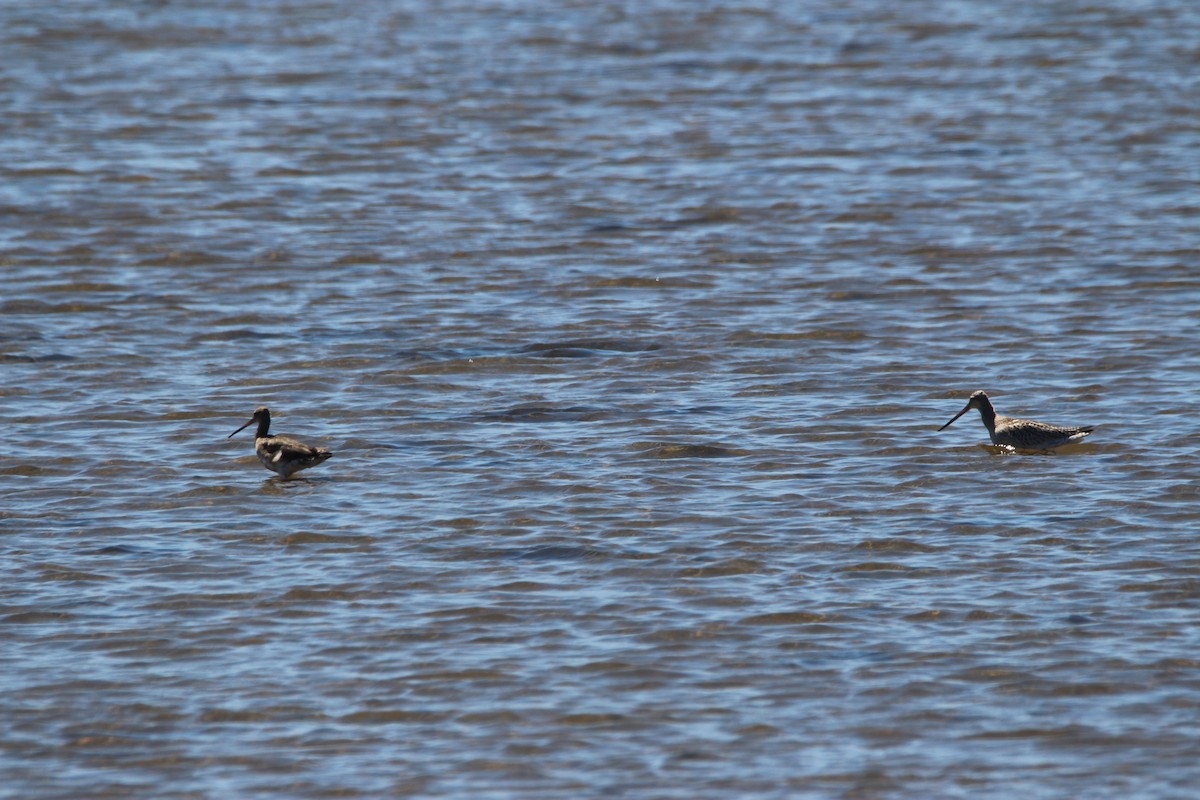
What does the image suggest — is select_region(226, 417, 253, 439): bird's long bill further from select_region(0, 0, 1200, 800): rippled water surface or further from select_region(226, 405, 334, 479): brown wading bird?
select_region(226, 405, 334, 479): brown wading bird

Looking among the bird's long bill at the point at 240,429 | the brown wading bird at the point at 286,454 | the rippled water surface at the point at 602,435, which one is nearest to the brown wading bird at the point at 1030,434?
the rippled water surface at the point at 602,435

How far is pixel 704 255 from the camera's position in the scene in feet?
61.4

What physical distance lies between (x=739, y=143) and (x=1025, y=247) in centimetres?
625

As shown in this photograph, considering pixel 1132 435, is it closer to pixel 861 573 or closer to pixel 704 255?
pixel 861 573

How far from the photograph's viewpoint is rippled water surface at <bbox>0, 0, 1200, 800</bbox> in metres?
8.59

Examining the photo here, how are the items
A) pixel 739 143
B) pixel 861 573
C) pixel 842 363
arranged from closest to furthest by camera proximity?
1. pixel 861 573
2. pixel 842 363
3. pixel 739 143

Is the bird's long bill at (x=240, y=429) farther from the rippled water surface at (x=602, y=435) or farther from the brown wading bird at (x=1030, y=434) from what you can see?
the brown wading bird at (x=1030, y=434)

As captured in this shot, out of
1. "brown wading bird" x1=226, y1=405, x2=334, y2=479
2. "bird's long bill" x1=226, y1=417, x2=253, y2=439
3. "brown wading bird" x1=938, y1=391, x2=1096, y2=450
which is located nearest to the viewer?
"brown wading bird" x1=226, y1=405, x2=334, y2=479

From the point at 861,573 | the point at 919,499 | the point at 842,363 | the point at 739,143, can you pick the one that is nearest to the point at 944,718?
the point at 861,573

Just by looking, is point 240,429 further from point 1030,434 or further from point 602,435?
point 1030,434

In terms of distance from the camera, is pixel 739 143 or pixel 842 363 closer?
pixel 842 363

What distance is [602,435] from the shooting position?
1320cm

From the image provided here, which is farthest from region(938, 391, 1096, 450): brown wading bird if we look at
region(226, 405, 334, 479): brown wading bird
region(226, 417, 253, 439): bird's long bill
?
region(226, 417, 253, 439): bird's long bill

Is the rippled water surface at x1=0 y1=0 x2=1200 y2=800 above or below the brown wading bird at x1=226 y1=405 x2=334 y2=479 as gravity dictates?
below
